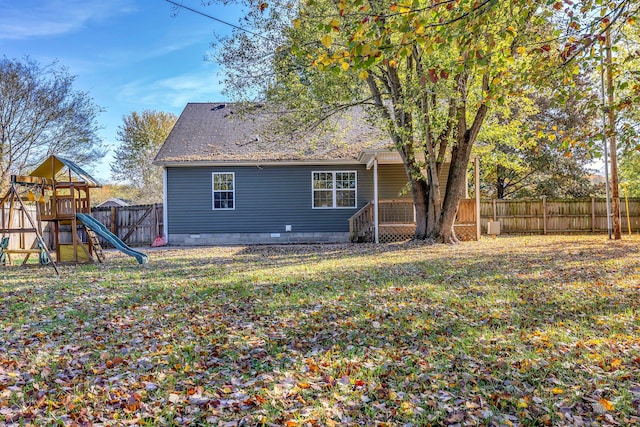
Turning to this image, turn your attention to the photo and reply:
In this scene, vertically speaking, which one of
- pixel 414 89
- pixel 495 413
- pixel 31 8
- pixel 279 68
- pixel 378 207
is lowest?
pixel 495 413

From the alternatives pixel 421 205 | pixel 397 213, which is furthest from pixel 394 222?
pixel 421 205

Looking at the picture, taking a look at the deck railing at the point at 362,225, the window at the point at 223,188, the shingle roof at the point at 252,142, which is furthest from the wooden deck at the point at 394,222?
the window at the point at 223,188

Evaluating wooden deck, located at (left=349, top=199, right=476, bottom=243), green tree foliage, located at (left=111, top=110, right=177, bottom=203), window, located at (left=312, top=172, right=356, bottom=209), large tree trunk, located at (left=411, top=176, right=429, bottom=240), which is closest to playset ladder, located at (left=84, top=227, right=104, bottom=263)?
window, located at (left=312, top=172, right=356, bottom=209)

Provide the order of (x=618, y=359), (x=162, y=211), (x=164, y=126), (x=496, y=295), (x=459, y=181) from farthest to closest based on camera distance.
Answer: (x=164, y=126) → (x=162, y=211) → (x=459, y=181) → (x=496, y=295) → (x=618, y=359)

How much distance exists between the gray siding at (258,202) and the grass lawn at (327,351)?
936 centimetres

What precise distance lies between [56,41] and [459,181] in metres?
19.2

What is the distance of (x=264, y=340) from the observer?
13.4 ft

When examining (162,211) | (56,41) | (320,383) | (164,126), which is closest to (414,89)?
(320,383)

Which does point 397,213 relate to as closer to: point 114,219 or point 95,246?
point 95,246

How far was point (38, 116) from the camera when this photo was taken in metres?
21.0

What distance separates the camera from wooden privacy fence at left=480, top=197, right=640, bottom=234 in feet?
63.7

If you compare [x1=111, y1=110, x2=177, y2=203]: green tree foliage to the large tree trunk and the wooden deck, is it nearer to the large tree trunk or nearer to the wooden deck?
the wooden deck

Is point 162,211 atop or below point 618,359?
atop

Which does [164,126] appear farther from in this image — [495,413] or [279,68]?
[495,413]
